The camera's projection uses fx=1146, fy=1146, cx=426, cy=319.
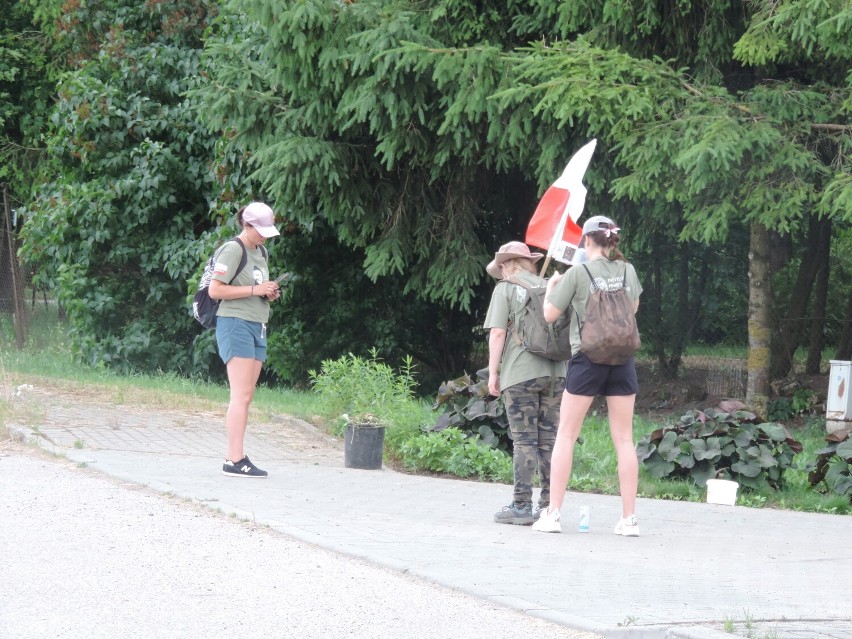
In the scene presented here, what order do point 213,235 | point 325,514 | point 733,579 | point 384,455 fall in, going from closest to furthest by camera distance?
point 733,579 → point 325,514 → point 384,455 → point 213,235

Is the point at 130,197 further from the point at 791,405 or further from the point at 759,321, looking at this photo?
the point at 791,405

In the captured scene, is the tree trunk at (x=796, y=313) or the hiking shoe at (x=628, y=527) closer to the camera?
the hiking shoe at (x=628, y=527)

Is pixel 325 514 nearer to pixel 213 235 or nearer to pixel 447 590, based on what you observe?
pixel 447 590

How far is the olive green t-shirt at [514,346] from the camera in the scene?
7.48 metres

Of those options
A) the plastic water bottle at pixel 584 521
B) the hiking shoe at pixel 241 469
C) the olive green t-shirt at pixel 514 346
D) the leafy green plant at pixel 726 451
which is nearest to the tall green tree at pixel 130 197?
the hiking shoe at pixel 241 469

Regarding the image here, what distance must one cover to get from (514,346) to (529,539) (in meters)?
1.29

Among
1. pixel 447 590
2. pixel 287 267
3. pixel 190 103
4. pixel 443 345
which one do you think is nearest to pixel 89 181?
pixel 190 103

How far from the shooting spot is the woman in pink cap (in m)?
8.52

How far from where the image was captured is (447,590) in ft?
18.5

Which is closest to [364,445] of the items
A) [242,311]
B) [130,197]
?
[242,311]

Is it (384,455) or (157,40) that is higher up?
(157,40)

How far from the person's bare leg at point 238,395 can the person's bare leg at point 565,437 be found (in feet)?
8.62

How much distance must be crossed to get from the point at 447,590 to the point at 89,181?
14.6m

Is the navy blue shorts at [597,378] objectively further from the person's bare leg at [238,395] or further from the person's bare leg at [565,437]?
the person's bare leg at [238,395]
